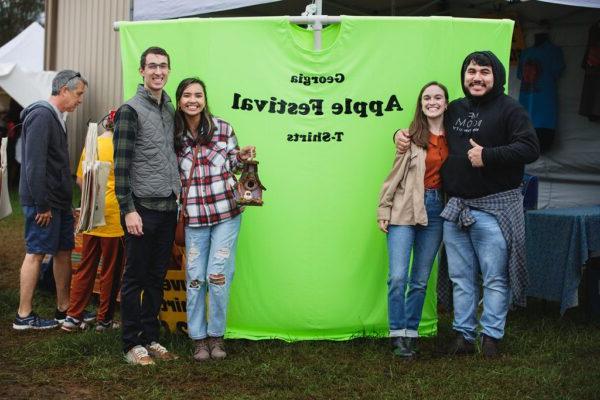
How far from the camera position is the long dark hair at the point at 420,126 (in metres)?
4.60

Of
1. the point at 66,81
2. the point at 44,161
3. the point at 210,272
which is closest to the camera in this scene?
the point at 210,272

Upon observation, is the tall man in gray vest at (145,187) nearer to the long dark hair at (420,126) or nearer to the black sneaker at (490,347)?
the long dark hair at (420,126)

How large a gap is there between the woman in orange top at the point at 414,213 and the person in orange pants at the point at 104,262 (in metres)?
1.83

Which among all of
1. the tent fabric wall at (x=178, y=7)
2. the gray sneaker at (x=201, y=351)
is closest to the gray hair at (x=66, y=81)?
the tent fabric wall at (x=178, y=7)

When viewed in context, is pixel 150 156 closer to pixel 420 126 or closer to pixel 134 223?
pixel 134 223

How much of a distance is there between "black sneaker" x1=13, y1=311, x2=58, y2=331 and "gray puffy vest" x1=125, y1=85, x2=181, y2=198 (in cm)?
167

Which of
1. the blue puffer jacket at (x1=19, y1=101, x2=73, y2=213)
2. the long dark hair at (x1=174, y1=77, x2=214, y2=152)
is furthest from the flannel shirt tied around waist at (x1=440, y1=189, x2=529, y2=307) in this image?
the blue puffer jacket at (x1=19, y1=101, x2=73, y2=213)

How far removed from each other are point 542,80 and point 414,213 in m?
3.91

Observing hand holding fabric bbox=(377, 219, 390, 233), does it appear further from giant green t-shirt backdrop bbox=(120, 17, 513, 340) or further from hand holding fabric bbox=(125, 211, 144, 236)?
hand holding fabric bbox=(125, 211, 144, 236)

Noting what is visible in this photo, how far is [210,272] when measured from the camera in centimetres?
457

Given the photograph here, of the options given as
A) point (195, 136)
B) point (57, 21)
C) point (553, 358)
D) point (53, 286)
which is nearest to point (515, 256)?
point (553, 358)

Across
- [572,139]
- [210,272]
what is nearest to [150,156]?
[210,272]

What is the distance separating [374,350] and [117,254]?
1852 mm

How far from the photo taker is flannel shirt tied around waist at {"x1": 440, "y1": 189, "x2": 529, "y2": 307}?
454 centimetres
